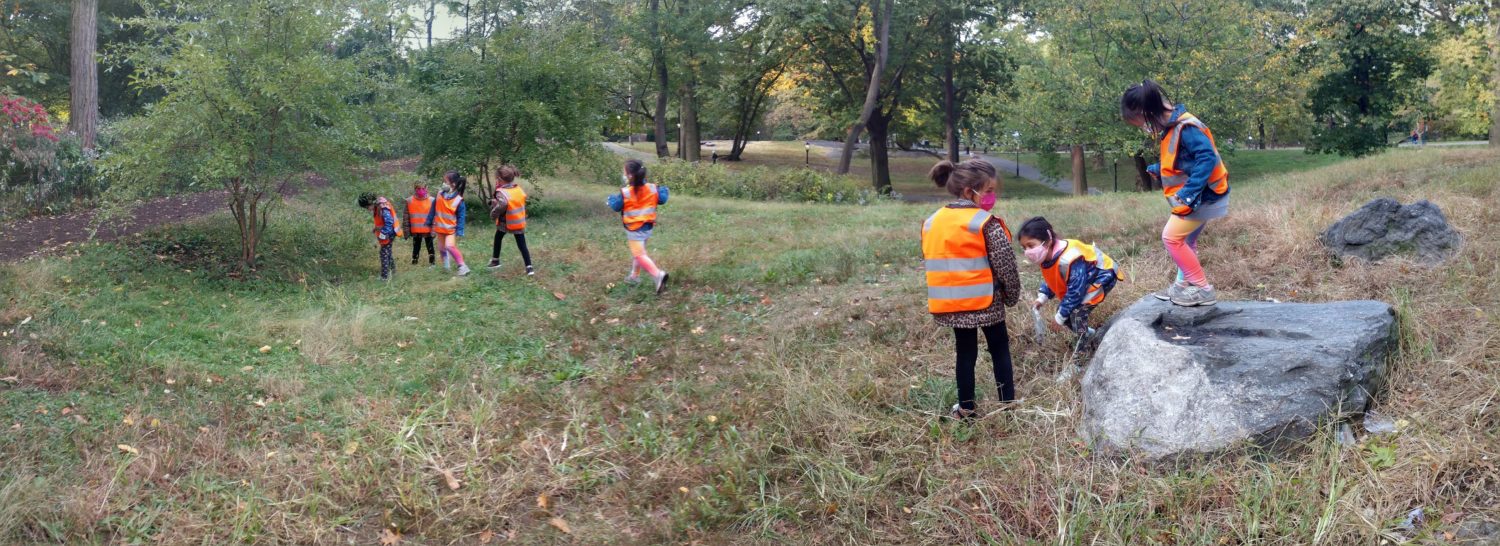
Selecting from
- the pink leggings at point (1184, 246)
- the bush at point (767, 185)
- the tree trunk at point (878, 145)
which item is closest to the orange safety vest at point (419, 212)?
the pink leggings at point (1184, 246)

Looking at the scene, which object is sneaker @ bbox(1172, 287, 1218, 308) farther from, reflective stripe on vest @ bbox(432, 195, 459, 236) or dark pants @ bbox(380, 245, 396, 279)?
dark pants @ bbox(380, 245, 396, 279)

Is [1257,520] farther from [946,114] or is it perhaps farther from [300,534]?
[946,114]

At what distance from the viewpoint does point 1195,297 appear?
19.5 feet

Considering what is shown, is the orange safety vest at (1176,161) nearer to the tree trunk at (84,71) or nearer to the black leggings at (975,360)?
the black leggings at (975,360)

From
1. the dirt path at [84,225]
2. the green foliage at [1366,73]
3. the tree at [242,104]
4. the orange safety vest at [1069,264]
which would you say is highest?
the green foliage at [1366,73]

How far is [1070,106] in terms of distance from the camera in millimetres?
24500

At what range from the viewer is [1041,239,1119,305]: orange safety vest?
6.24 m

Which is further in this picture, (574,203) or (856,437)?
(574,203)

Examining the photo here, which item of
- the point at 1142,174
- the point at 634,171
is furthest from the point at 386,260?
the point at 1142,174

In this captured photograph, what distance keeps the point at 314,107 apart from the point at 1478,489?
34.4ft

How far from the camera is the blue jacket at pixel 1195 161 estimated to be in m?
5.65

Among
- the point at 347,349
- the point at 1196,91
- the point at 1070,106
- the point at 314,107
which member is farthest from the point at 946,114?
the point at 347,349

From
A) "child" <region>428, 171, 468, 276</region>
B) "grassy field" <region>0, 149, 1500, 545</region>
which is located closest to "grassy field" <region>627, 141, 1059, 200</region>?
"child" <region>428, 171, 468, 276</region>

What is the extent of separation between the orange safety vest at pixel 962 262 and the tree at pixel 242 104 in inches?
300
